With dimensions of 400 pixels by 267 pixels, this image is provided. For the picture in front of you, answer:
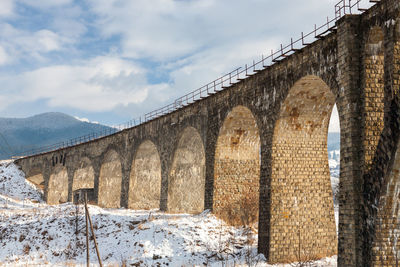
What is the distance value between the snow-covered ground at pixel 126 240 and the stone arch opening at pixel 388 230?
4072 millimetres

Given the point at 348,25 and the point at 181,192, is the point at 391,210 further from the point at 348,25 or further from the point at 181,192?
the point at 181,192

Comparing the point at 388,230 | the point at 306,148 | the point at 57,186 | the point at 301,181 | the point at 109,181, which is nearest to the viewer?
the point at 388,230

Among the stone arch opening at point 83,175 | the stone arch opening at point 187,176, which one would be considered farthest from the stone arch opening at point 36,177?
the stone arch opening at point 187,176

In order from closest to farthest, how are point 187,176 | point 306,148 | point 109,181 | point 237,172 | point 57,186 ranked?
point 306,148 → point 237,172 → point 187,176 → point 109,181 → point 57,186

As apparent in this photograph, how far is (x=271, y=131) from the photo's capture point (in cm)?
1902

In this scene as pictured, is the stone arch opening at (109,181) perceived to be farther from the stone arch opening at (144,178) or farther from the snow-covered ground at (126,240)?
the snow-covered ground at (126,240)

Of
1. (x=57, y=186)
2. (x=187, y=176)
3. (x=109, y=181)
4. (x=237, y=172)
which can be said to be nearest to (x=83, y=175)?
(x=57, y=186)

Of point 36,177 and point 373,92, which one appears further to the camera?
point 36,177

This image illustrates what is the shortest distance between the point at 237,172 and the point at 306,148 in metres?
6.16

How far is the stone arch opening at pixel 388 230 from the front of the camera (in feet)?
42.3

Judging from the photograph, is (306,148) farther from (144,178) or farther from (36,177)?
(36,177)

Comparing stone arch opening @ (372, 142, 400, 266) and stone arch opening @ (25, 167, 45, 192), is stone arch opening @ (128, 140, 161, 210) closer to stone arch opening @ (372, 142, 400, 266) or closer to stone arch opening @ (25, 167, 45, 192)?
stone arch opening @ (25, 167, 45, 192)

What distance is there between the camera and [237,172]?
Result: 79.9ft

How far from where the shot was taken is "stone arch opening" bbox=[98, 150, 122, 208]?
39.2 metres
